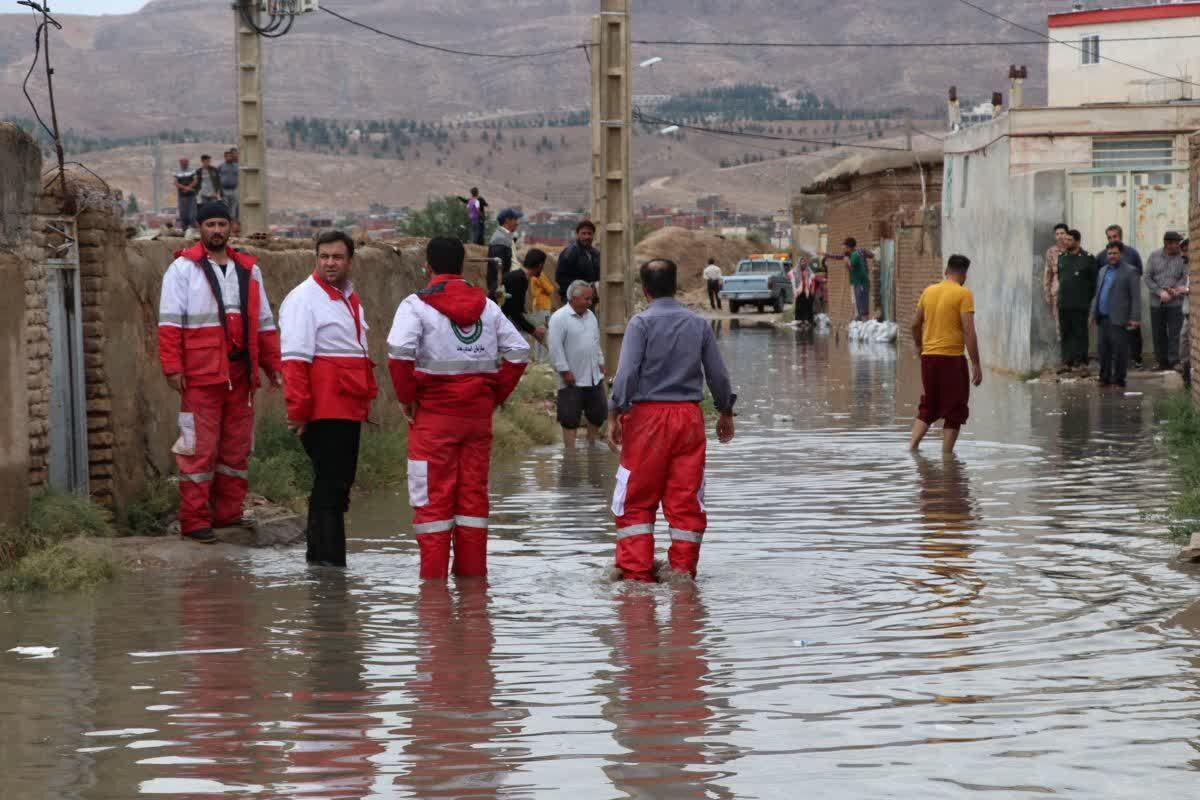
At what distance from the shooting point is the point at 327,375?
10117 millimetres

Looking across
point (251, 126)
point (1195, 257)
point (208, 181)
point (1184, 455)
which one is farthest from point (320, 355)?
point (208, 181)

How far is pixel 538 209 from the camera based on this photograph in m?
142

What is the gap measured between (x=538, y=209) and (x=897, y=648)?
135564 mm

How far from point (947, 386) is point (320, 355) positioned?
726 centimetres

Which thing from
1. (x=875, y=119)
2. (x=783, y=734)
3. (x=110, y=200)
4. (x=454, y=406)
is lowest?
(x=783, y=734)

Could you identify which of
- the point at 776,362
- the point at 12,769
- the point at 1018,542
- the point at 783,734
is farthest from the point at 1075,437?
the point at 776,362

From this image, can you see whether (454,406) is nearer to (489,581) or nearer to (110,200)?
(489,581)

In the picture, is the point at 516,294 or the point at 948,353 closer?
the point at 948,353

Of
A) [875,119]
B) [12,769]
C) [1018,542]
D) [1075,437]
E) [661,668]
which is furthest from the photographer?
[875,119]

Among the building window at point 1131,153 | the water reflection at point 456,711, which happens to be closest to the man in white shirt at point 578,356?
the water reflection at point 456,711

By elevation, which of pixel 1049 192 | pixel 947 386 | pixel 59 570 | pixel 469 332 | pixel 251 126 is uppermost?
pixel 251 126

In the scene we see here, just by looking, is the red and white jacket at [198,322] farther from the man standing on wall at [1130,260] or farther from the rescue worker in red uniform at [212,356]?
the man standing on wall at [1130,260]

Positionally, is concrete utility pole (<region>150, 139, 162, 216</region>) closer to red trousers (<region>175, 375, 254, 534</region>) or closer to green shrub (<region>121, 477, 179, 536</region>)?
green shrub (<region>121, 477, 179, 536</region>)

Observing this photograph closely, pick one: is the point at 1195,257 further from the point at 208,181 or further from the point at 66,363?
the point at 208,181
